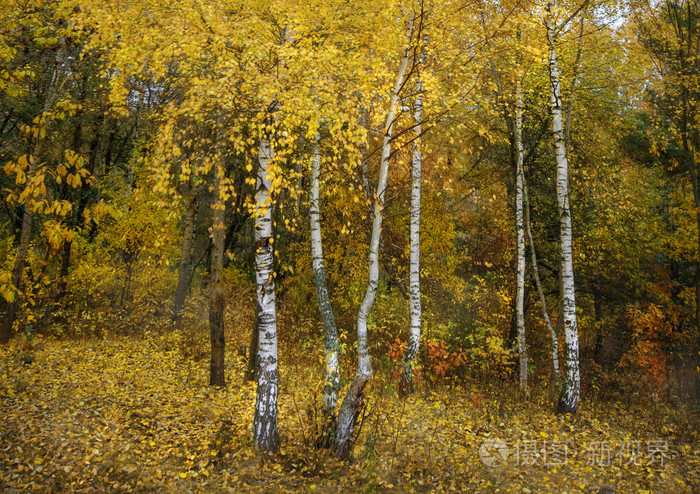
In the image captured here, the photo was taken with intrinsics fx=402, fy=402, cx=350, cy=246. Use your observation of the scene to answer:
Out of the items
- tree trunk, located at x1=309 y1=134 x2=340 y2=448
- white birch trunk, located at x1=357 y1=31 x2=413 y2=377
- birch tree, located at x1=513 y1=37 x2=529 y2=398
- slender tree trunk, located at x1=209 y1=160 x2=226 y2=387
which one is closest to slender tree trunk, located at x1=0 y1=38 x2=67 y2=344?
slender tree trunk, located at x1=209 y1=160 x2=226 y2=387

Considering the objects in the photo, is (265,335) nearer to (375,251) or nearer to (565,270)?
(375,251)

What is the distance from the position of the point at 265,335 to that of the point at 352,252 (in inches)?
357

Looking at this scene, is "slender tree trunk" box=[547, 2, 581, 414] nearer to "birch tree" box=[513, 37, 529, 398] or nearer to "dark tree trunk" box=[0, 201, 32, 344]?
"birch tree" box=[513, 37, 529, 398]

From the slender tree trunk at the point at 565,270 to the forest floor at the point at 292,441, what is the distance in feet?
1.87

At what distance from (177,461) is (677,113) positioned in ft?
40.6

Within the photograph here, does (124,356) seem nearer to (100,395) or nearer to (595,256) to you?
(100,395)

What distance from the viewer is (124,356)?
10266mm

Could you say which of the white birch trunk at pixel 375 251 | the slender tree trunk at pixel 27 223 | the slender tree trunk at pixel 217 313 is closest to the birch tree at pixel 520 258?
the white birch trunk at pixel 375 251

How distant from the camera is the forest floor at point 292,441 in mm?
5391

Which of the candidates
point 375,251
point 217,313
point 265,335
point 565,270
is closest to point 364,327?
point 375,251

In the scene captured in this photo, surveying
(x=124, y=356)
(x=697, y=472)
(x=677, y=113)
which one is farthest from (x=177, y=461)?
(x=677, y=113)

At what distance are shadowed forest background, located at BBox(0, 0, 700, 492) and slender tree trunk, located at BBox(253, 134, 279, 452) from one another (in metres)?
0.04

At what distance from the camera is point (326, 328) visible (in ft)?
23.9

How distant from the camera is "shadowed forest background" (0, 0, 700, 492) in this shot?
5.76 m
